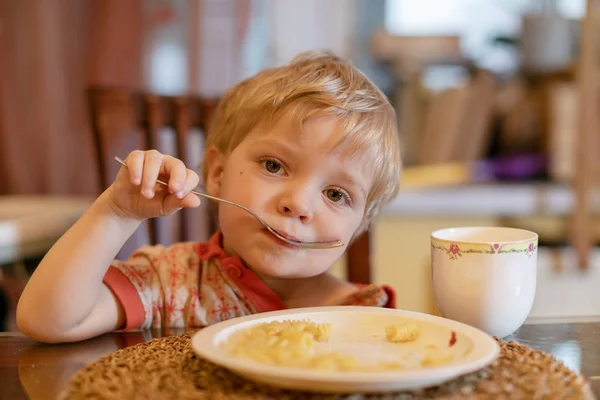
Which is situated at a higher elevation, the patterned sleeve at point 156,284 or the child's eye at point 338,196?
the child's eye at point 338,196

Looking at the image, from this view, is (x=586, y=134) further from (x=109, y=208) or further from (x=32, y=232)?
(x=109, y=208)

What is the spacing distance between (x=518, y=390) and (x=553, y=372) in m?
0.06

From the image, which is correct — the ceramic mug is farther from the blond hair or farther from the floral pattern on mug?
the blond hair

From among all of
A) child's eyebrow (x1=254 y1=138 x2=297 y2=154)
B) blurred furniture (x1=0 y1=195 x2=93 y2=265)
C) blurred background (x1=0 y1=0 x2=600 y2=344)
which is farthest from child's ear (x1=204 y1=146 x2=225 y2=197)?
blurred background (x1=0 y1=0 x2=600 y2=344)

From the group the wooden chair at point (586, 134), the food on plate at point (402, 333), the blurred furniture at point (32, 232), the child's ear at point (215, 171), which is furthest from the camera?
the wooden chair at point (586, 134)

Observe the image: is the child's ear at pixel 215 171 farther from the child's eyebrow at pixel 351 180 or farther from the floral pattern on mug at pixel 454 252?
the floral pattern on mug at pixel 454 252

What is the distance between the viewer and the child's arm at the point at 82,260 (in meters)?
0.72

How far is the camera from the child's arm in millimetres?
724

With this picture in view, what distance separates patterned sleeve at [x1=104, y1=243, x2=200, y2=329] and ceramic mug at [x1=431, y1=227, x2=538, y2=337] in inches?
13.2

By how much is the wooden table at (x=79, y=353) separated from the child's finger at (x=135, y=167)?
18 centimetres

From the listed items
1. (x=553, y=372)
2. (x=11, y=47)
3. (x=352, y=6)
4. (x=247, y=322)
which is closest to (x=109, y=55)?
(x=11, y=47)

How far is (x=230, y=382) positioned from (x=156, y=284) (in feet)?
1.18

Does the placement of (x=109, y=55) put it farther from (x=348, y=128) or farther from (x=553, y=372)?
(x=553, y=372)

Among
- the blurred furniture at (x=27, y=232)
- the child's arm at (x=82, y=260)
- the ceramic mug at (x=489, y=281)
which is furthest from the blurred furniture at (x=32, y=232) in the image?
the ceramic mug at (x=489, y=281)
